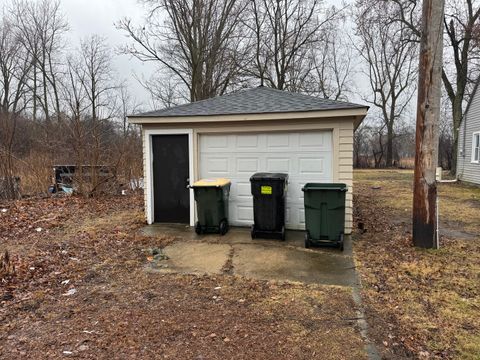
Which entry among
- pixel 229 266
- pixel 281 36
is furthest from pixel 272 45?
pixel 229 266

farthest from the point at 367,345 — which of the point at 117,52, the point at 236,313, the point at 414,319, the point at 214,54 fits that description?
the point at 117,52

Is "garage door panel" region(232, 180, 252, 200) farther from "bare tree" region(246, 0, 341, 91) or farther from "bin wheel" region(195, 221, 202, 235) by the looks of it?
"bare tree" region(246, 0, 341, 91)

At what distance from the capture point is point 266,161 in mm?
6410

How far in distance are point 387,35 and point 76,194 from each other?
28184mm

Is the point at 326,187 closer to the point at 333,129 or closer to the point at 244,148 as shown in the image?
the point at 333,129

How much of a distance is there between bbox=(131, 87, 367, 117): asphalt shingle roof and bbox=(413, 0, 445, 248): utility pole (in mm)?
944

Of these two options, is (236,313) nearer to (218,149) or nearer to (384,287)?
(384,287)

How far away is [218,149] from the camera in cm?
668

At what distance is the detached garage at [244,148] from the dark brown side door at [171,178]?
20 mm

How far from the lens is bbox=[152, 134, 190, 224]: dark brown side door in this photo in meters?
6.77

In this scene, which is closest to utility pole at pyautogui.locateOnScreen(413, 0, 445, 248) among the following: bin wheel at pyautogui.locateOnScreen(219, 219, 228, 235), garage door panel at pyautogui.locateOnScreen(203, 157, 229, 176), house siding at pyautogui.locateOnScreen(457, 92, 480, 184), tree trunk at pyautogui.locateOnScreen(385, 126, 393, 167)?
bin wheel at pyautogui.locateOnScreen(219, 219, 228, 235)

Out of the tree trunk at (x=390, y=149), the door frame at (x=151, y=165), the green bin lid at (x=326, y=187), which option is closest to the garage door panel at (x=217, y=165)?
the door frame at (x=151, y=165)

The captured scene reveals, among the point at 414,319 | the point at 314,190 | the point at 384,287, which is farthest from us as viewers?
the point at 314,190

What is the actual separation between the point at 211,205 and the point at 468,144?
14332 mm
